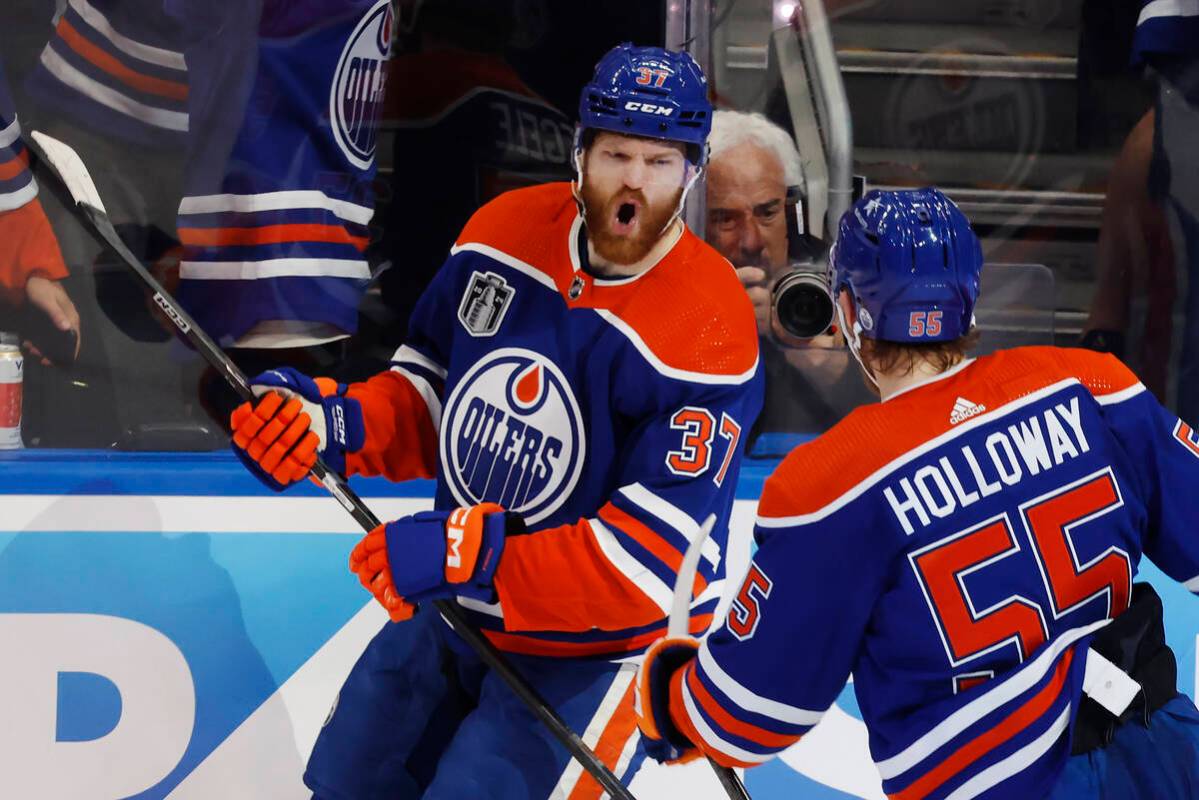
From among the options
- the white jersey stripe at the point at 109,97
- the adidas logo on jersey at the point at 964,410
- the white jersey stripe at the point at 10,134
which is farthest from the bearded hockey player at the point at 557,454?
the white jersey stripe at the point at 10,134

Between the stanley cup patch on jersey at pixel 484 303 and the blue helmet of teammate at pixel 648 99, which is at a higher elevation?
the blue helmet of teammate at pixel 648 99

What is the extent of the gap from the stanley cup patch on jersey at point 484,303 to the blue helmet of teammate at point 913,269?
0.62m

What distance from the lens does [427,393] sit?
6.98ft

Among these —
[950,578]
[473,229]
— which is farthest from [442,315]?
[950,578]

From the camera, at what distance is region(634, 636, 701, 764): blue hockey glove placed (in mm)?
1671

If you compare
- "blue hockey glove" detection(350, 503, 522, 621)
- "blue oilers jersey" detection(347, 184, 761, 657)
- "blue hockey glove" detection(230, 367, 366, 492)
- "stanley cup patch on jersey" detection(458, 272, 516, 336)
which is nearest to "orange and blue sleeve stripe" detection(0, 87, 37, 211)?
"blue hockey glove" detection(230, 367, 366, 492)

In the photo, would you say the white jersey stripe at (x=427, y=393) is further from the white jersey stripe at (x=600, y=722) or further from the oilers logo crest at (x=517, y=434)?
the white jersey stripe at (x=600, y=722)

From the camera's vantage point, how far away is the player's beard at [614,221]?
6.20 feet

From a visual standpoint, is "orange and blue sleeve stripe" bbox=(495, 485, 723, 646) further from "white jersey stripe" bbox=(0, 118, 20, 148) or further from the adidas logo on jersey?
"white jersey stripe" bbox=(0, 118, 20, 148)

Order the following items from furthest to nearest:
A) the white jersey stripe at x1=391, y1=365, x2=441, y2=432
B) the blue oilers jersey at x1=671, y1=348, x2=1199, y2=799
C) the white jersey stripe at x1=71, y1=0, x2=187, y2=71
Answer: the white jersey stripe at x1=71, y1=0, x2=187, y2=71 → the white jersey stripe at x1=391, y1=365, x2=441, y2=432 → the blue oilers jersey at x1=671, y1=348, x2=1199, y2=799

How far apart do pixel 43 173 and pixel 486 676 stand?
118cm

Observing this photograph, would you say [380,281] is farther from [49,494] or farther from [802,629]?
[802,629]

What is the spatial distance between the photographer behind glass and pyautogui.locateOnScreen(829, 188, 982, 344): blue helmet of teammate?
98 centimetres

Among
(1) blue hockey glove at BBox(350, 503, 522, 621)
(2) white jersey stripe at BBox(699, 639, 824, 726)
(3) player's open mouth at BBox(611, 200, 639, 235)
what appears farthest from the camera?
(3) player's open mouth at BBox(611, 200, 639, 235)
